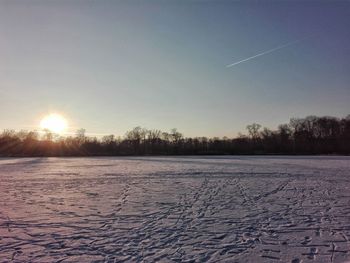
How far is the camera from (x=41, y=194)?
15781 millimetres

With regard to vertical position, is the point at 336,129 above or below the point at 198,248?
above

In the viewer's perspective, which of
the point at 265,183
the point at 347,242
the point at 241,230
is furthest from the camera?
the point at 265,183

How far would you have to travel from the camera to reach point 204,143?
4483 inches

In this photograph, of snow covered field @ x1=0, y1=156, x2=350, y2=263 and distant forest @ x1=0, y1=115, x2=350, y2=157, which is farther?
distant forest @ x1=0, y1=115, x2=350, y2=157

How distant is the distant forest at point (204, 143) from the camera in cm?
9078

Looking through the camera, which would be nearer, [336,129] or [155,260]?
[155,260]

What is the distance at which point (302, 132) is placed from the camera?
4550 inches

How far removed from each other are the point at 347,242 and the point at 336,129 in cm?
11904

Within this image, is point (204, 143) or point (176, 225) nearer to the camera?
point (176, 225)

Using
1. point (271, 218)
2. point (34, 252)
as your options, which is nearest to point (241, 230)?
point (271, 218)

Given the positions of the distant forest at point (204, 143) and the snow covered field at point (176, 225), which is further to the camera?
the distant forest at point (204, 143)

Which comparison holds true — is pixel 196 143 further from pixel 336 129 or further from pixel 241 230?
pixel 241 230

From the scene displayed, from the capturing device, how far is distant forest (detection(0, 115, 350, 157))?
9078cm

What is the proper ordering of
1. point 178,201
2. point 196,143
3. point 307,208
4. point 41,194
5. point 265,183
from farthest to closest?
point 196,143 < point 265,183 < point 41,194 < point 178,201 < point 307,208
